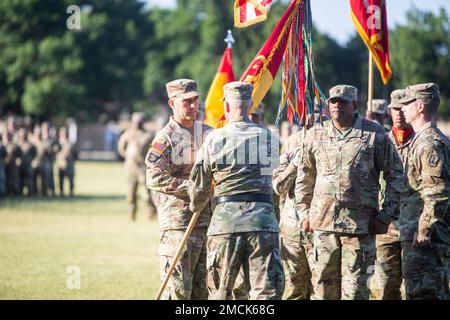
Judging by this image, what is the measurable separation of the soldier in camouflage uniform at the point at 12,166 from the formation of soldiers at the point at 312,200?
64.1ft

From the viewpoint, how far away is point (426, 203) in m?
8.30

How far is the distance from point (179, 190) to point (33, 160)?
21.2 meters

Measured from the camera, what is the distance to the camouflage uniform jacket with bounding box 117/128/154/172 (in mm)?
20203

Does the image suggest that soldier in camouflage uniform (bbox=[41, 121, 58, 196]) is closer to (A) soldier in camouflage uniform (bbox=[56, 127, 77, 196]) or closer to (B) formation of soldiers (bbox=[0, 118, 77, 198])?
(B) formation of soldiers (bbox=[0, 118, 77, 198])

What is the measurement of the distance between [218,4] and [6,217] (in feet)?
169

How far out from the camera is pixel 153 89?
7569 cm

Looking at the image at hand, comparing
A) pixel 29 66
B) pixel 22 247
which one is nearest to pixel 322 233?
pixel 22 247

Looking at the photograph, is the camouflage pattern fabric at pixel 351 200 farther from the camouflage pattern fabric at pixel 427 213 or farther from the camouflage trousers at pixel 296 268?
the camouflage trousers at pixel 296 268

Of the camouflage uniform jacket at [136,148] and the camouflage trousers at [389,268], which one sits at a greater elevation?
the camouflage uniform jacket at [136,148]

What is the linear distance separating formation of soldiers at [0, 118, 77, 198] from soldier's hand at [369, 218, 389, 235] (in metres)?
20.9

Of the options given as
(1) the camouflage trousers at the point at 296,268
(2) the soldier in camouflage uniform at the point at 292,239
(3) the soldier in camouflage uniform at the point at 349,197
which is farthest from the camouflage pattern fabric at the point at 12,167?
(3) the soldier in camouflage uniform at the point at 349,197

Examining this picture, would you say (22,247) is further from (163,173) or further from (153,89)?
(153,89)

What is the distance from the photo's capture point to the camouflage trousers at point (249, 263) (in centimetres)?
735
